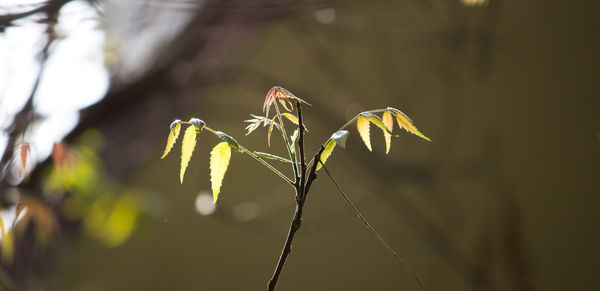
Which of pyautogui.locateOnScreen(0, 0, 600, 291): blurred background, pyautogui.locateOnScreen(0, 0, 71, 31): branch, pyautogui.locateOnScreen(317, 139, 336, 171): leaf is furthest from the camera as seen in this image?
pyautogui.locateOnScreen(0, 0, 600, 291): blurred background

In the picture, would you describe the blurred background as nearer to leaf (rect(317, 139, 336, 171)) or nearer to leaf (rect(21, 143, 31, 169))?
leaf (rect(21, 143, 31, 169))

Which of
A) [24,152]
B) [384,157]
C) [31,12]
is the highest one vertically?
[31,12]

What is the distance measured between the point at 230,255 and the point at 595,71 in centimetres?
146

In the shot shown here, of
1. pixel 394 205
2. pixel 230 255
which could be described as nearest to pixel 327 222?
pixel 394 205

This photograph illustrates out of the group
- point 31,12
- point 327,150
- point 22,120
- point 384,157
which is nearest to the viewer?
point 327,150

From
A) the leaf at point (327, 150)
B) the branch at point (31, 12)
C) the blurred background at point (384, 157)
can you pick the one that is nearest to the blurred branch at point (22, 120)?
the branch at point (31, 12)

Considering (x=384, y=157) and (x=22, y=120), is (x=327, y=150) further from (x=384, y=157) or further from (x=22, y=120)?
(x=384, y=157)

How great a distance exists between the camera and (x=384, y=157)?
1720 millimetres

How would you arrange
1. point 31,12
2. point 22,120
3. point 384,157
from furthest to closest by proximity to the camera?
point 384,157
point 22,120
point 31,12

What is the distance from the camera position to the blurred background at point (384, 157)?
5.59 feet

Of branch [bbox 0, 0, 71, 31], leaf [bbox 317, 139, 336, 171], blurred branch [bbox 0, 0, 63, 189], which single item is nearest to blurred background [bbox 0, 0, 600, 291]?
blurred branch [bbox 0, 0, 63, 189]

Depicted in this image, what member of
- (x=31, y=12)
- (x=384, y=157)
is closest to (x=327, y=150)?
(x=31, y=12)

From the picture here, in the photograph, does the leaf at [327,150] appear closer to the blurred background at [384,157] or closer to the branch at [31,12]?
the branch at [31,12]

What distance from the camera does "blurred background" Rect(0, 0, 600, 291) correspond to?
5.59 ft
